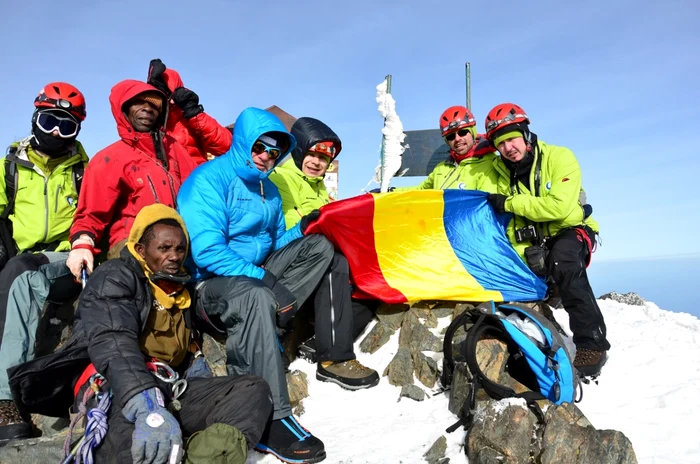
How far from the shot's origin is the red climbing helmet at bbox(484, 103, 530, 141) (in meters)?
5.78

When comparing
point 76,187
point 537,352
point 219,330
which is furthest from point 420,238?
point 76,187

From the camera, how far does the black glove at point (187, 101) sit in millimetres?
5996

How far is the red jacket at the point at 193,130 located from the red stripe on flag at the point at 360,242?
6.51 feet

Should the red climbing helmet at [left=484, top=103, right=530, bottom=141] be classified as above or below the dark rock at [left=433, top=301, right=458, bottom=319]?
above

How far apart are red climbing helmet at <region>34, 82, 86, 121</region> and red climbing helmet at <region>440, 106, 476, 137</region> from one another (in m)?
4.90

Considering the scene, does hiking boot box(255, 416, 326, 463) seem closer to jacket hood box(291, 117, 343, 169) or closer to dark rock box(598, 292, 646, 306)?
jacket hood box(291, 117, 343, 169)

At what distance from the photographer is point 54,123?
5250 millimetres

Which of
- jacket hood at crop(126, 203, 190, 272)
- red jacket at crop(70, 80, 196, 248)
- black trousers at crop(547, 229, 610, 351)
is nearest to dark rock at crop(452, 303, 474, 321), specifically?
black trousers at crop(547, 229, 610, 351)

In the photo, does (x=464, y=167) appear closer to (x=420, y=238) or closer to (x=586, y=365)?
(x=420, y=238)

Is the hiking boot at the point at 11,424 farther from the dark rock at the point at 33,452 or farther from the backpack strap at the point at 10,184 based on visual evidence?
the backpack strap at the point at 10,184

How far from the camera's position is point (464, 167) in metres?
6.98

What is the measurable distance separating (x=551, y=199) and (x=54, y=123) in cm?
576

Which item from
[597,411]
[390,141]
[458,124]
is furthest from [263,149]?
[390,141]

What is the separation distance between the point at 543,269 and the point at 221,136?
4.48 m
